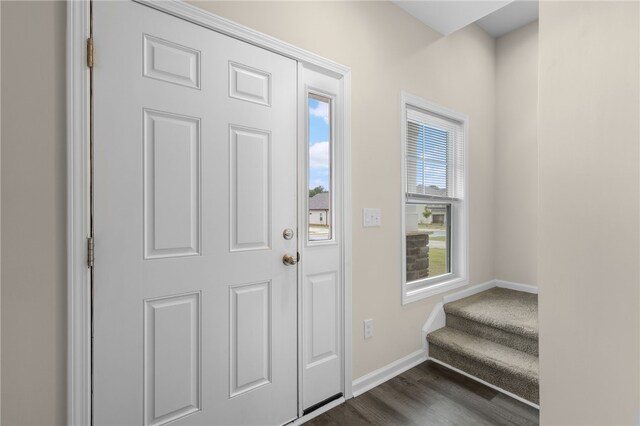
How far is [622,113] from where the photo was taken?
0.66m

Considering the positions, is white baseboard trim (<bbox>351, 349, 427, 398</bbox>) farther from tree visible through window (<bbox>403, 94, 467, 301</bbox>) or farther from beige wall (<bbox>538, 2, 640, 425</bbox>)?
beige wall (<bbox>538, 2, 640, 425</bbox>)

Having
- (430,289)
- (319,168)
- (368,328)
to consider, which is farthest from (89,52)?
(430,289)

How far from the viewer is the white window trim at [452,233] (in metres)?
2.24

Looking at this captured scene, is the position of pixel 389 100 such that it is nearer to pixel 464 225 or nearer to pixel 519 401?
pixel 464 225

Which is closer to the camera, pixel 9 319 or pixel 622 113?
pixel 622 113

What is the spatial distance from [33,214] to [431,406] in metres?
2.20

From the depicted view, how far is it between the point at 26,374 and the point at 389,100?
2.33m

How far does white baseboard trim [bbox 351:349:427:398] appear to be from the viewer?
195 centimetres

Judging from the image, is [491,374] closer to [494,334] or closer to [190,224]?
[494,334]

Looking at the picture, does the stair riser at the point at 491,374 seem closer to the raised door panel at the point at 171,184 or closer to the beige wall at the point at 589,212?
the beige wall at the point at 589,212

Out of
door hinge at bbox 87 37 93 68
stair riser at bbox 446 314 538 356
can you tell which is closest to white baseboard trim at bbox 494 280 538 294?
stair riser at bbox 446 314 538 356

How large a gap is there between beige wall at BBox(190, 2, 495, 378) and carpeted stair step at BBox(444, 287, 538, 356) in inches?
10.3

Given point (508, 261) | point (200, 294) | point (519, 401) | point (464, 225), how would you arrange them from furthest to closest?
point (508, 261) < point (464, 225) < point (519, 401) < point (200, 294)

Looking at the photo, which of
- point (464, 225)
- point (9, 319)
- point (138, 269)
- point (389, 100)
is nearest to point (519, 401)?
point (464, 225)
